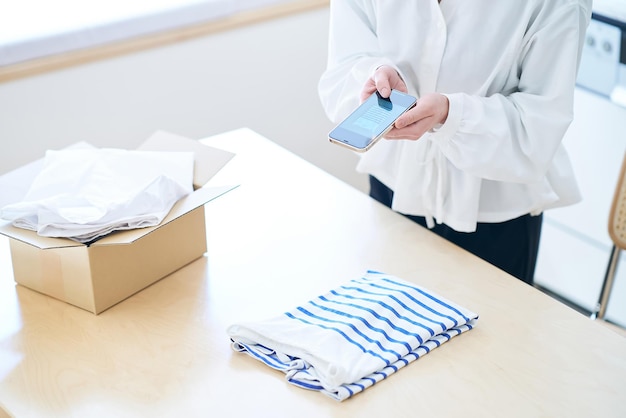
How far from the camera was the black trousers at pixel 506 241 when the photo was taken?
5.04ft

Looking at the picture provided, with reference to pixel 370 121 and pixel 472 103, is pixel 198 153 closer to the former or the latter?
pixel 370 121

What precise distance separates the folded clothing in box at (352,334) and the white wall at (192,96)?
1.24 meters

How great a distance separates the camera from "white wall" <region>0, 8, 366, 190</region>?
2.19m

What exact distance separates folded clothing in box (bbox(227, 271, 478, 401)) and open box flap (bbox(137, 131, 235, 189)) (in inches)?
12.9

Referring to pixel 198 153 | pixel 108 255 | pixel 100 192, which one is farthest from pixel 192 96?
pixel 108 255

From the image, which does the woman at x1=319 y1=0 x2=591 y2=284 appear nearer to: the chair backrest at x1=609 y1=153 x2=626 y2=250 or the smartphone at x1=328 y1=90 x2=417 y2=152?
the smartphone at x1=328 y1=90 x2=417 y2=152

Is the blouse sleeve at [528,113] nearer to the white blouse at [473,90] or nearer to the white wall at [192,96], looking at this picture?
the white blouse at [473,90]

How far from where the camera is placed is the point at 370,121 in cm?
123

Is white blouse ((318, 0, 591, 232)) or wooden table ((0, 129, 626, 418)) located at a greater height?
white blouse ((318, 0, 591, 232))

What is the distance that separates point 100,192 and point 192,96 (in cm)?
121

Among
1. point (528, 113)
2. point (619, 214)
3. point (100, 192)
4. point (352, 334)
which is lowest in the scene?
point (619, 214)

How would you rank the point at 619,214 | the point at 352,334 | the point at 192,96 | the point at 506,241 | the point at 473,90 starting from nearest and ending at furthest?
the point at 352,334, the point at 473,90, the point at 506,241, the point at 619,214, the point at 192,96

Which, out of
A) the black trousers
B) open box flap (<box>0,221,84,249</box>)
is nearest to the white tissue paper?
open box flap (<box>0,221,84,249</box>)

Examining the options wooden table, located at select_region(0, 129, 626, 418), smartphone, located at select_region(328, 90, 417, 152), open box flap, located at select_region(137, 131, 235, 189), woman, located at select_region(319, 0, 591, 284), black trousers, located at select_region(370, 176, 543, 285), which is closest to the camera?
wooden table, located at select_region(0, 129, 626, 418)
